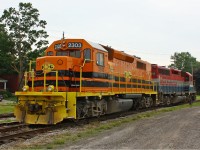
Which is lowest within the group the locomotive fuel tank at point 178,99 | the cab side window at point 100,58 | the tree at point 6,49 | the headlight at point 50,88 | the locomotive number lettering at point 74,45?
the locomotive fuel tank at point 178,99

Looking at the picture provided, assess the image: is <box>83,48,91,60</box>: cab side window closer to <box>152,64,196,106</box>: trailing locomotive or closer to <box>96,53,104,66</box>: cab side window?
<box>96,53,104,66</box>: cab side window

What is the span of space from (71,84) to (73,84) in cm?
9

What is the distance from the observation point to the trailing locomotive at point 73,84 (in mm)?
13680

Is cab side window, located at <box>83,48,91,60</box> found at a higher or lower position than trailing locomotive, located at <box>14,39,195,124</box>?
higher

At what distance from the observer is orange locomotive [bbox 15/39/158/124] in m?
13.7

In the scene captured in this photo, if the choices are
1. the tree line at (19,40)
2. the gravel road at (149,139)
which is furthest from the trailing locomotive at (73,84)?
the tree line at (19,40)

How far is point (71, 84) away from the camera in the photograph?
14609 mm

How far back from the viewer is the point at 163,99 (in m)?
29.6

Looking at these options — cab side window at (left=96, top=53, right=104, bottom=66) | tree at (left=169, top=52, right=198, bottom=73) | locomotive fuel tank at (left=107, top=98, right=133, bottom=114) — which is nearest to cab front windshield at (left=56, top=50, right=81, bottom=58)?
cab side window at (left=96, top=53, right=104, bottom=66)

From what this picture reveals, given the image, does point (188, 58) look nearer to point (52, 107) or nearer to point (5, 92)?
point (5, 92)

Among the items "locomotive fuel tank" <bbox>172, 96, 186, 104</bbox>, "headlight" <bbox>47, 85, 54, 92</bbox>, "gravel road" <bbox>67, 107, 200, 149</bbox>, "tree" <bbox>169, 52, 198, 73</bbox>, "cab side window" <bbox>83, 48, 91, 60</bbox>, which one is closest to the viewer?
"gravel road" <bbox>67, 107, 200, 149</bbox>

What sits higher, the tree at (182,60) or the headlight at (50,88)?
the tree at (182,60)

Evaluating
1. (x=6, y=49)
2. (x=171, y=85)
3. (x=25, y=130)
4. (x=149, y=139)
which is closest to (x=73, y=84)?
(x=25, y=130)

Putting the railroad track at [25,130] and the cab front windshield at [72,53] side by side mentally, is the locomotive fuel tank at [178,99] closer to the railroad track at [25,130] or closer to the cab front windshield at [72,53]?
the railroad track at [25,130]
